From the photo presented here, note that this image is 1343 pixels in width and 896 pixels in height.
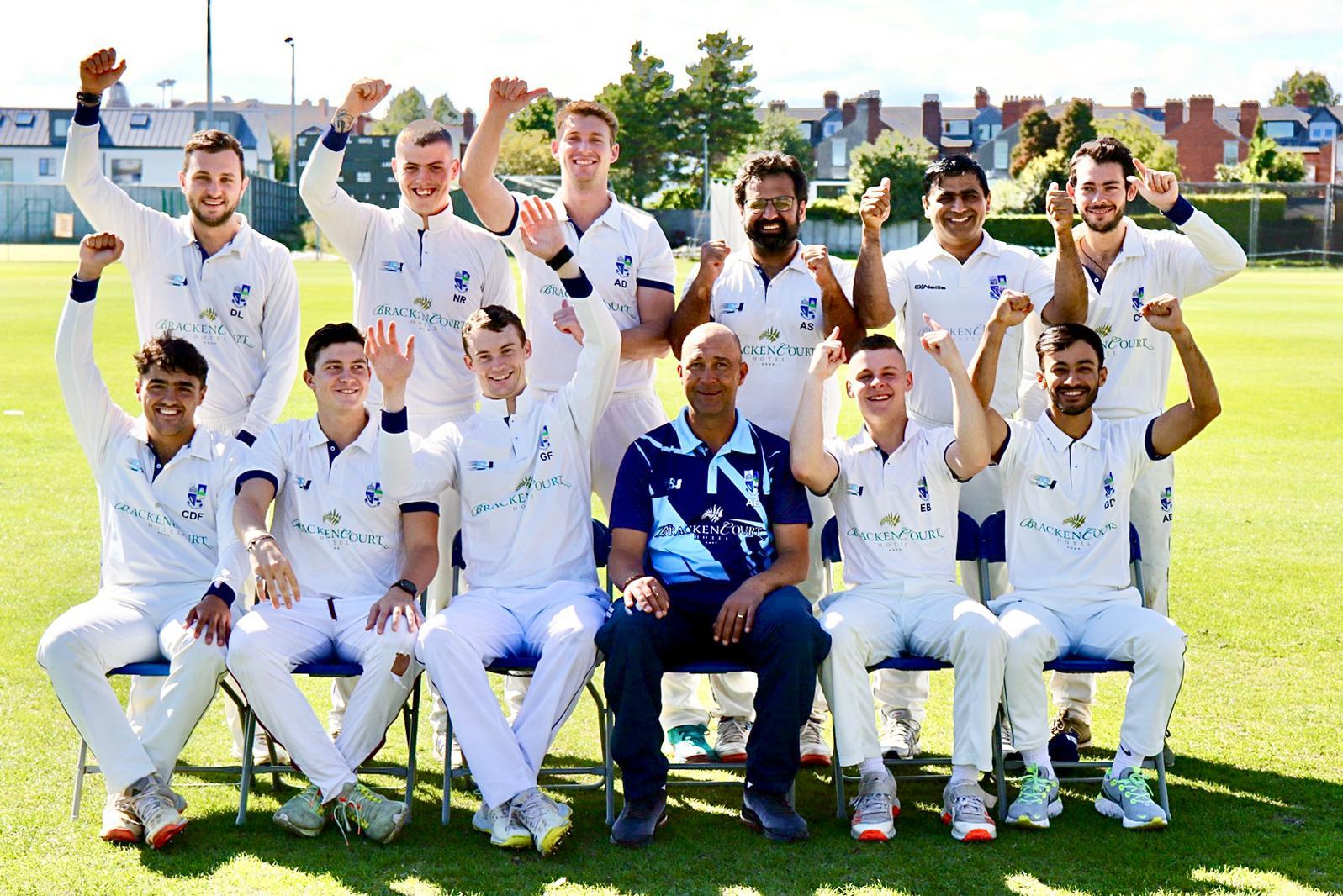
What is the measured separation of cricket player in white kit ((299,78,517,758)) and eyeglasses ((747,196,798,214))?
45.4 inches

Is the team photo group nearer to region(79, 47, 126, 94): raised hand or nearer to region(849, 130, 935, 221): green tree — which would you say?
region(79, 47, 126, 94): raised hand

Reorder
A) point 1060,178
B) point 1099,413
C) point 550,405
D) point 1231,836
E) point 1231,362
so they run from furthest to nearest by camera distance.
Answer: point 1060,178, point 1231,362, point 1099,413, point 550,405, point 1231,836

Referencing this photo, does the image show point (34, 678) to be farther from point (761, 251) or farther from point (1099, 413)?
point (1099, 413)

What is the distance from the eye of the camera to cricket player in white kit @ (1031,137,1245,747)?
5535 mm

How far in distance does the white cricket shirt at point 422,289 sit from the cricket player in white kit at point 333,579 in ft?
2.29

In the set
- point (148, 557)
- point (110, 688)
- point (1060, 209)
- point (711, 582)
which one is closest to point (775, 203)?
point (1060, 209)

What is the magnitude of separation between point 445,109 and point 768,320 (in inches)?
4569

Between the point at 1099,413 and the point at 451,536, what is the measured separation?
2752 mm

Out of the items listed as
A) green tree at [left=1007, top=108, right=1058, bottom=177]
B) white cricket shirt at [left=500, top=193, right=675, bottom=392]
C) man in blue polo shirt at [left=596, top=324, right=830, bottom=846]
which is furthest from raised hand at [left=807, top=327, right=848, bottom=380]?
green tree at [left=1007, top=108, right=1058, bottom=177]

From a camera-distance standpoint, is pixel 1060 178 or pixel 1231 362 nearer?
pixel 1231 362

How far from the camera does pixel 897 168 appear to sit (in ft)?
194

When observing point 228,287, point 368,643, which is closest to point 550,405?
point 368,643

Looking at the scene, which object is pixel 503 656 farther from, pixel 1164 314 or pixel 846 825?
pixel 1164 314

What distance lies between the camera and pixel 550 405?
208 inches
